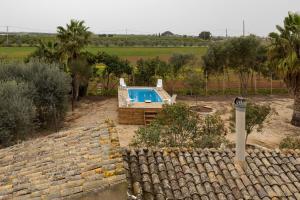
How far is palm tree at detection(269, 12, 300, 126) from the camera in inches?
976

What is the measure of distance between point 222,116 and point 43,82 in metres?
13.2

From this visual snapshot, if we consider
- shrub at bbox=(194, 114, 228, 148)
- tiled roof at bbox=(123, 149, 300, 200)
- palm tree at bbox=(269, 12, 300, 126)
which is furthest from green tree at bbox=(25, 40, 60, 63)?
tiled roof at bbox=(123, 149, 300, 200)

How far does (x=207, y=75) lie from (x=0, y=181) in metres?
32.7

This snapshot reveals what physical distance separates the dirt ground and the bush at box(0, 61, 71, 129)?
67.0 inches

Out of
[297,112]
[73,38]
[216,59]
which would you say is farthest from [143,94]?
[297,112]

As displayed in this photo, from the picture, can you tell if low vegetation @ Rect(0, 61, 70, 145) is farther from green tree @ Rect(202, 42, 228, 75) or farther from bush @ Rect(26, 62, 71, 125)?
green tree @ Rect(202, 42, 228, 75)

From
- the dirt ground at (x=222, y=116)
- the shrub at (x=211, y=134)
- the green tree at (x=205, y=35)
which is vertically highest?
the green tree at (x=205, y=35)

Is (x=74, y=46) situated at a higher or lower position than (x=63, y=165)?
higher

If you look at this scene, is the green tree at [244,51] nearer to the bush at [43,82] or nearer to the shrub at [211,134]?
the bush at [43,82]

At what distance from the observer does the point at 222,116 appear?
91.5 feet

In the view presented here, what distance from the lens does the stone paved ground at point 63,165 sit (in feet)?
20.6

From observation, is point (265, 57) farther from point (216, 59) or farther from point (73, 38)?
point (73, 38)

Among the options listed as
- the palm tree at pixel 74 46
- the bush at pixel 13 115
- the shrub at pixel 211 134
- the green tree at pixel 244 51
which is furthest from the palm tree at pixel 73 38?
the shrub at pixel 211 134

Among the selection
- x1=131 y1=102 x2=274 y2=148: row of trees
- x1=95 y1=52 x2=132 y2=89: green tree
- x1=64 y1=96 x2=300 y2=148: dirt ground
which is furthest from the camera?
x1=95 y1=52 x2=132 y2=89: green tree
